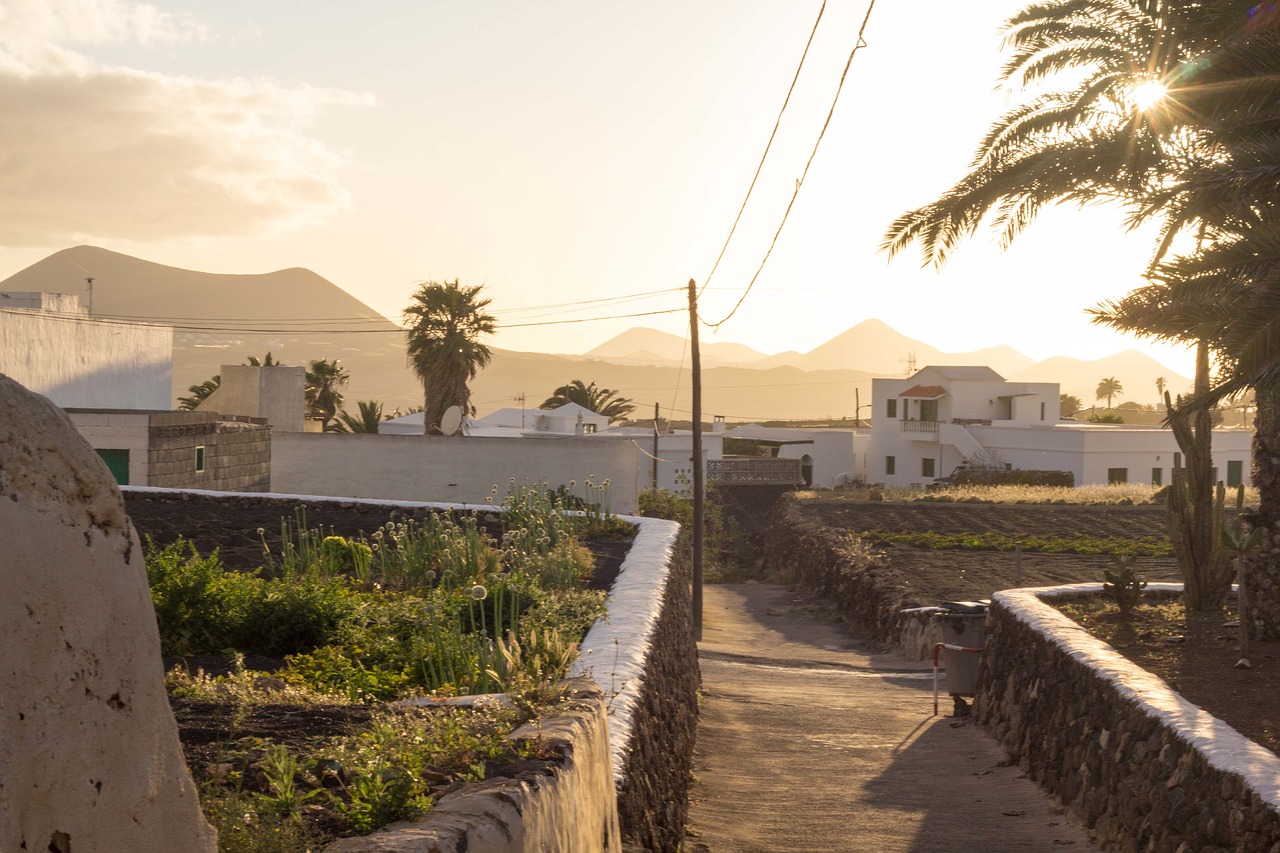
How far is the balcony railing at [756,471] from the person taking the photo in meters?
51.4

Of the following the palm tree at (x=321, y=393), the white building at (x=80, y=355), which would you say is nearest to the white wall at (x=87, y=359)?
the white building at (x=80, y=355)

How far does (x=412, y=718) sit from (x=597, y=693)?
1113mm

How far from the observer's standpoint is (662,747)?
835 cm

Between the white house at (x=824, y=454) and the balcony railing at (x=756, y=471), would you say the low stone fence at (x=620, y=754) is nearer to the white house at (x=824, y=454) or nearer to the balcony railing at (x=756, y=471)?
the balcony railing at (x=756, y=471)

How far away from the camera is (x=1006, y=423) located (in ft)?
201

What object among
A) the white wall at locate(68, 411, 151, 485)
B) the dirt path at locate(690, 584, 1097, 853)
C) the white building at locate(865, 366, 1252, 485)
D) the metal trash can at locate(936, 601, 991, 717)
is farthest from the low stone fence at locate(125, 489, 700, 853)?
the white building at locate(865, 366, 1252, 485)

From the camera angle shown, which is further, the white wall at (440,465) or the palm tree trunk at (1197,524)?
the white wall at (440,465)

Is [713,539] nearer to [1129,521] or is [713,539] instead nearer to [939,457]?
[1129,521]

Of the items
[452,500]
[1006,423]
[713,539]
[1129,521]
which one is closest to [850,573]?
[452,500]

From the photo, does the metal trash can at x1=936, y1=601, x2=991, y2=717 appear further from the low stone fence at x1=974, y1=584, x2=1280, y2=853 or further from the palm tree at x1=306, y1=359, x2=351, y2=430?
the palm tree at x1=306, y1=359, x2=351, y2=430

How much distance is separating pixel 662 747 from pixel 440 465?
61.2 ft

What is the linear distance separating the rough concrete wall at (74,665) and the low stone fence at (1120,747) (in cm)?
523

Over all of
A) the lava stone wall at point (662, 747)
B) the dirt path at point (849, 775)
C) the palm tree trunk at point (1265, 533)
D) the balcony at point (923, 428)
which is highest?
the balcony at point (923, 428)

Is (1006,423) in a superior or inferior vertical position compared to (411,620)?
superior
